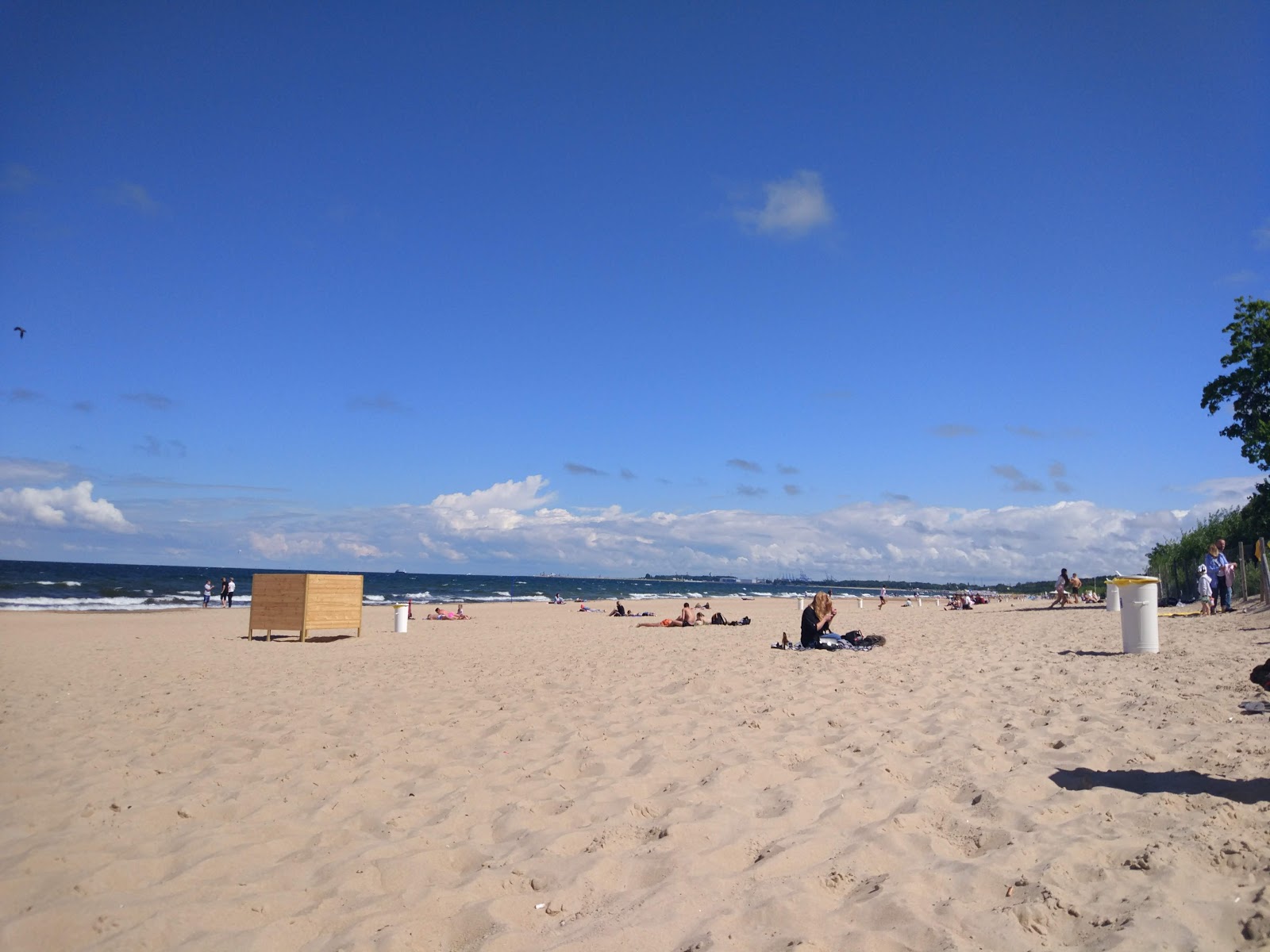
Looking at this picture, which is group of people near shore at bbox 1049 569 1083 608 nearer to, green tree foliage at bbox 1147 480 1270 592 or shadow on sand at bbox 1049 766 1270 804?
green tree foliage at bbox 1147 480 1270 592

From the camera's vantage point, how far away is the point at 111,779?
539 cm

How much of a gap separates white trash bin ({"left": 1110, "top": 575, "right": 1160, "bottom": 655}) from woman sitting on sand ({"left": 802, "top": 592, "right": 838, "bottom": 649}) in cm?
375

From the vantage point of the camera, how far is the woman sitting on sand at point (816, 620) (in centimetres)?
1177

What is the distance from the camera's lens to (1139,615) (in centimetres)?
976

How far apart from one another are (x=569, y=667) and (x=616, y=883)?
695 cm

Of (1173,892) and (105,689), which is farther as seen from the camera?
(105,689)

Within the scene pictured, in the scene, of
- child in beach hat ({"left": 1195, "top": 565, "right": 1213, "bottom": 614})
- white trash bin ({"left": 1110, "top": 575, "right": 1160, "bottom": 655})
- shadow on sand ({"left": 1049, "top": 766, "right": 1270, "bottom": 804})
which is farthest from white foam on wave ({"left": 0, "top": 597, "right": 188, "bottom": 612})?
shadow on sand ({"left": 1049, "top": 766, "right": 1270, "bottom": 804})

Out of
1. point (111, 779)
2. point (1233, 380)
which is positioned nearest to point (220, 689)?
point (111, 779)

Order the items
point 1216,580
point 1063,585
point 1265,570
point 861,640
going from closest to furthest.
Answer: point 861,640, point 1265,570, point 1216,580, point 1063,585

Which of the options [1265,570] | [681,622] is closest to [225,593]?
[681,622]

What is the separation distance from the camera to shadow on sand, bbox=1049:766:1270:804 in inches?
154

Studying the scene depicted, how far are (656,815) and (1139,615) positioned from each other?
824 cm

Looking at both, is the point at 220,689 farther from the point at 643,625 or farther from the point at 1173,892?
the point at 643,625

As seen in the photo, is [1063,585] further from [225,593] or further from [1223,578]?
[225,593]
